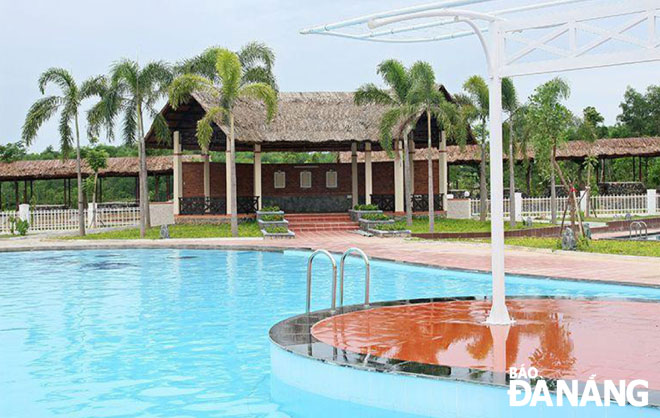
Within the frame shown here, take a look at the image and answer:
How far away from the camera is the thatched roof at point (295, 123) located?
31219 millimetres

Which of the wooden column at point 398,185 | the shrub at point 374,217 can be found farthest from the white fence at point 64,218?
the wooden column at point 398,185

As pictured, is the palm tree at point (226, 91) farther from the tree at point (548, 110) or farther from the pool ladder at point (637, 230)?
the pool ladder at point (637, 230)

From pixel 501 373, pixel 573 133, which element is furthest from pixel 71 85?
pixel 573 133

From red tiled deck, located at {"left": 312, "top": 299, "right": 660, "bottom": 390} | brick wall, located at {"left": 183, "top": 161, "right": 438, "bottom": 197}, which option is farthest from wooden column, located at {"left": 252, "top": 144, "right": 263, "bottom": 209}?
red tiled deck, located at {"left": 312, "top": 299, "right": 660, "bottom": 390}

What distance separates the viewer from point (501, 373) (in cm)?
562

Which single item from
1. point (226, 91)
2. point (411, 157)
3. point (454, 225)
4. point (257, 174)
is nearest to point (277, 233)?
point (226, 91)

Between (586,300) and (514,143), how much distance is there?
832 inches

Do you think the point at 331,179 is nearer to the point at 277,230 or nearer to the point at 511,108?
the point at 277,230

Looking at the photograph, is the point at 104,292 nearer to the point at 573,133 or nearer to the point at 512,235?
the point at 512,235

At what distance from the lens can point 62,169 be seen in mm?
37562

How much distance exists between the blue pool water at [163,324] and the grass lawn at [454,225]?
8.36 m

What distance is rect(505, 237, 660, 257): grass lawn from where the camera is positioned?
55.4 feet

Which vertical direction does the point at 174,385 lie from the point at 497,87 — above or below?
below

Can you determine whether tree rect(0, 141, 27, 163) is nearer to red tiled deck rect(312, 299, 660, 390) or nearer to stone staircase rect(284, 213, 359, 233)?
stone staircase rect(284, 213, 359, 233)
